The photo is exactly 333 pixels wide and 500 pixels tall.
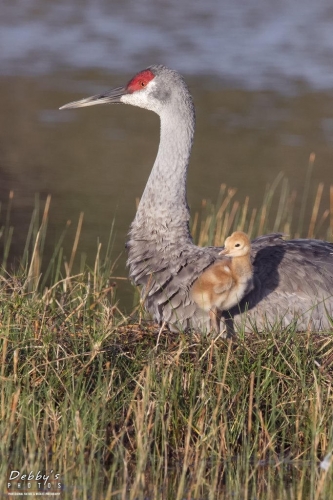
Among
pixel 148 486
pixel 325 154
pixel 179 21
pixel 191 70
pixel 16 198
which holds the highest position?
pixel 179 21

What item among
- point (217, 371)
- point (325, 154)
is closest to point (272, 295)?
point (217, 371)

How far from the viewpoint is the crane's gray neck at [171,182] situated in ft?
18.8

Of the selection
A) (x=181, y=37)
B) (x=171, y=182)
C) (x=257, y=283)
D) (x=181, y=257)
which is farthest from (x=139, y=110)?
(x=257, y=283)

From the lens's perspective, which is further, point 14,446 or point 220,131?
point 220,131

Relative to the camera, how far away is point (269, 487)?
14.0 feet

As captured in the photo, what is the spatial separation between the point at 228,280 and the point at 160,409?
89 centimetres

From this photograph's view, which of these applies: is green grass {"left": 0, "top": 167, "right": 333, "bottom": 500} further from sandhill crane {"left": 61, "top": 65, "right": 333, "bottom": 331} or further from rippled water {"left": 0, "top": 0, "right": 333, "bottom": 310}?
rippled water {"left": 0, "top": 0, "right": 333, "bottom": 310}

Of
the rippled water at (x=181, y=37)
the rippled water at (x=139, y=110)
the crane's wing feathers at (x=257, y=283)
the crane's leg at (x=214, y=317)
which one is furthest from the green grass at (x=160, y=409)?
the rippled water at (x=181, y=37)

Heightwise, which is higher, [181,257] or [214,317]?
[181,257]

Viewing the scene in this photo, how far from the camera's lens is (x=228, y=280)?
5.10 metres

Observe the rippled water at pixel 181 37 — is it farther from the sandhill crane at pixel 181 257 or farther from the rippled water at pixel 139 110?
the sandhill crane at pixel 181 257

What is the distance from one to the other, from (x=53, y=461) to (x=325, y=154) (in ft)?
24.7

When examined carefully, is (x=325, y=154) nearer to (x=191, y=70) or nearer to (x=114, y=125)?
(x=114, y=125)

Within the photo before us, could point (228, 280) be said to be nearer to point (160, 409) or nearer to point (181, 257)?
point (181, 257)
